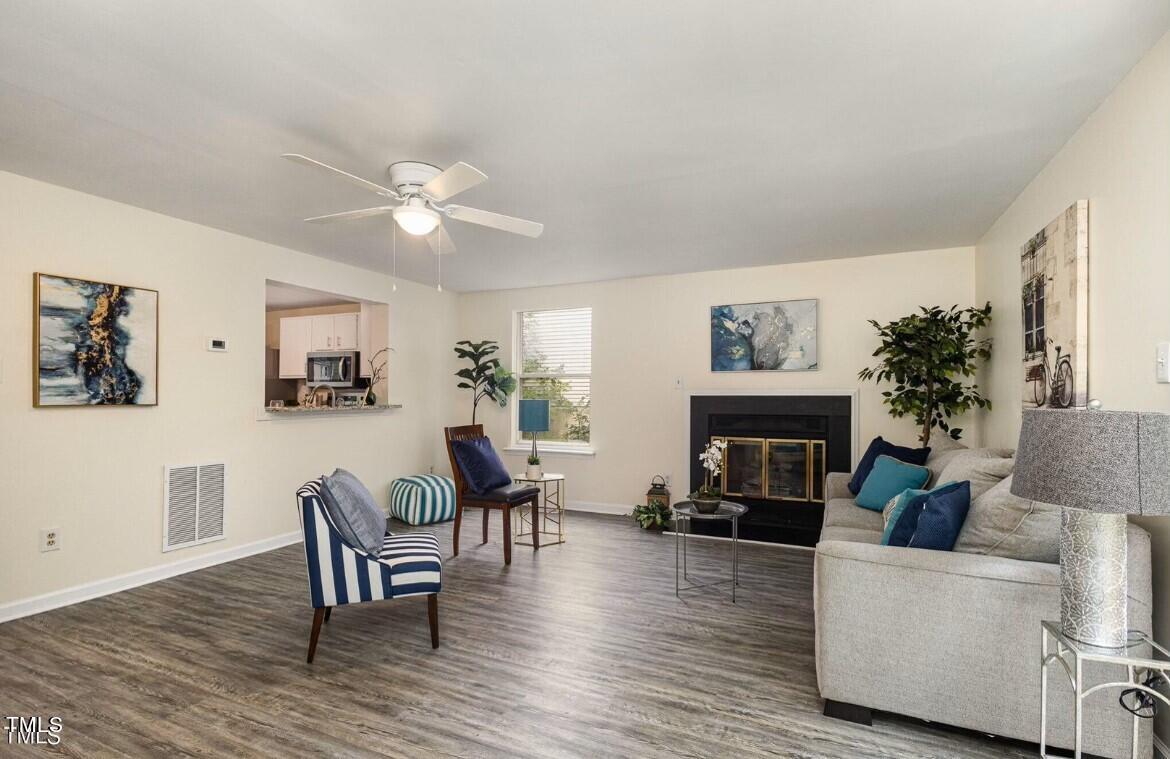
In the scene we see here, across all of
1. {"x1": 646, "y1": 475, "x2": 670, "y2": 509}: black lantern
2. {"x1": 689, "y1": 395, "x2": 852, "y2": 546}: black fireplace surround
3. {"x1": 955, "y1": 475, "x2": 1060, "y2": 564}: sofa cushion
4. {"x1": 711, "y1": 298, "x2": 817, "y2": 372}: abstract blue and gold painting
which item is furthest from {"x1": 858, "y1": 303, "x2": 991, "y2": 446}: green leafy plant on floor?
{"x1": 955, "y1": 475, "x2": 1060, "y2": 564}: sofa cushion

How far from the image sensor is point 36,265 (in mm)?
3287

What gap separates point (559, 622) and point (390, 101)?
262 cm

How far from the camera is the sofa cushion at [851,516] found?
3361 millimetres

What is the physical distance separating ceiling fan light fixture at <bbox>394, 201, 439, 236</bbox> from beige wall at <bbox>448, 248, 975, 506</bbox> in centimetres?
324

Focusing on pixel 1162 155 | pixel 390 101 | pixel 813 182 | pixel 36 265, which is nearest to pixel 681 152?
pixel 813 182

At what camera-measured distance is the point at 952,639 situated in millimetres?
2059

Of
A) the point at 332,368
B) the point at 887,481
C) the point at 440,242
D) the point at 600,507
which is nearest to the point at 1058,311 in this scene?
the point at 887,481

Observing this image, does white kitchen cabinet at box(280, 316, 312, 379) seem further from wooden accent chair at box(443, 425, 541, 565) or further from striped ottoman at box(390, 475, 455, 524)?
wooden accent chair at box(443, 425, 541, 565)

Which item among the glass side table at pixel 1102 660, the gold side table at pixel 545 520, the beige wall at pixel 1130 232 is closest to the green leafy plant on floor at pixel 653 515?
the gold side table at pixel 545 520

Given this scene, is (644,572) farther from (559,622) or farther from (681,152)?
(681,152)

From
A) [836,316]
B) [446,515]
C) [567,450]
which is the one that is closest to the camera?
[836,316]

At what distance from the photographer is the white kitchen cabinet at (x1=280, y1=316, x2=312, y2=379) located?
6.69m

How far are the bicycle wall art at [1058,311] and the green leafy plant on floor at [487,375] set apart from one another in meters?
4.36

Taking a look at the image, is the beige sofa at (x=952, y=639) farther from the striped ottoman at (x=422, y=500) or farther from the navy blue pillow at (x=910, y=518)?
the striped ottoman at (x=422, y=500)
